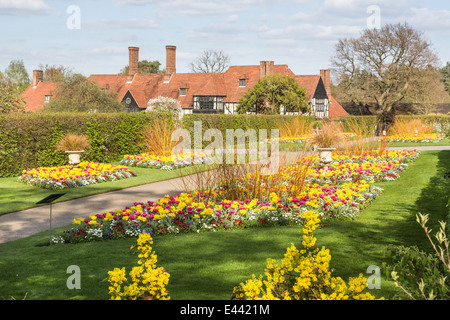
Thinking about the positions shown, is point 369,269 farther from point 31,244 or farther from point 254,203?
point 31,244

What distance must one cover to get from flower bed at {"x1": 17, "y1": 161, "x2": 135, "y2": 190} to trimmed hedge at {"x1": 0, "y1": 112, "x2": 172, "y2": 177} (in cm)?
117

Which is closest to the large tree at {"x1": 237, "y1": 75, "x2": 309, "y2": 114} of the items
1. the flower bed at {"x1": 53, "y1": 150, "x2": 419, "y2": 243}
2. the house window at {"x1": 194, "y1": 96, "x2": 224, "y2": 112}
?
the house window at {"x1": 194, "y1": 96, "x2": 224, "y2": 112}

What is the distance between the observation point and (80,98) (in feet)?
95.8

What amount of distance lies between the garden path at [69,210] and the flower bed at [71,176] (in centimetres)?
160

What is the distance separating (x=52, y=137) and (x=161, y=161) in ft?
11.8

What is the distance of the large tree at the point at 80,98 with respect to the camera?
28656 mm

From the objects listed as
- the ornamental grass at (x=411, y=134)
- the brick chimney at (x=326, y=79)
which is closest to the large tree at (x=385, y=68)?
the brick chimney at (x=326, y=79)

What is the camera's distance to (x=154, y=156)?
17.3 m

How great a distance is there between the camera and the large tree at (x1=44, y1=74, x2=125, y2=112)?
28656mm

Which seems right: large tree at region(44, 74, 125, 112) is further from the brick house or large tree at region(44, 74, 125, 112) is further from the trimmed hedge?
the brick house

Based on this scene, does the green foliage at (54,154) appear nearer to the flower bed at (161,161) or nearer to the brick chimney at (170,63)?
the flower bed at (161,161)

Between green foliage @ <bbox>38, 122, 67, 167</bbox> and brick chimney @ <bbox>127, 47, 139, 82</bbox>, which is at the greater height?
brick chimney @ <bbox>127, 47, 139, 82</bbox>
